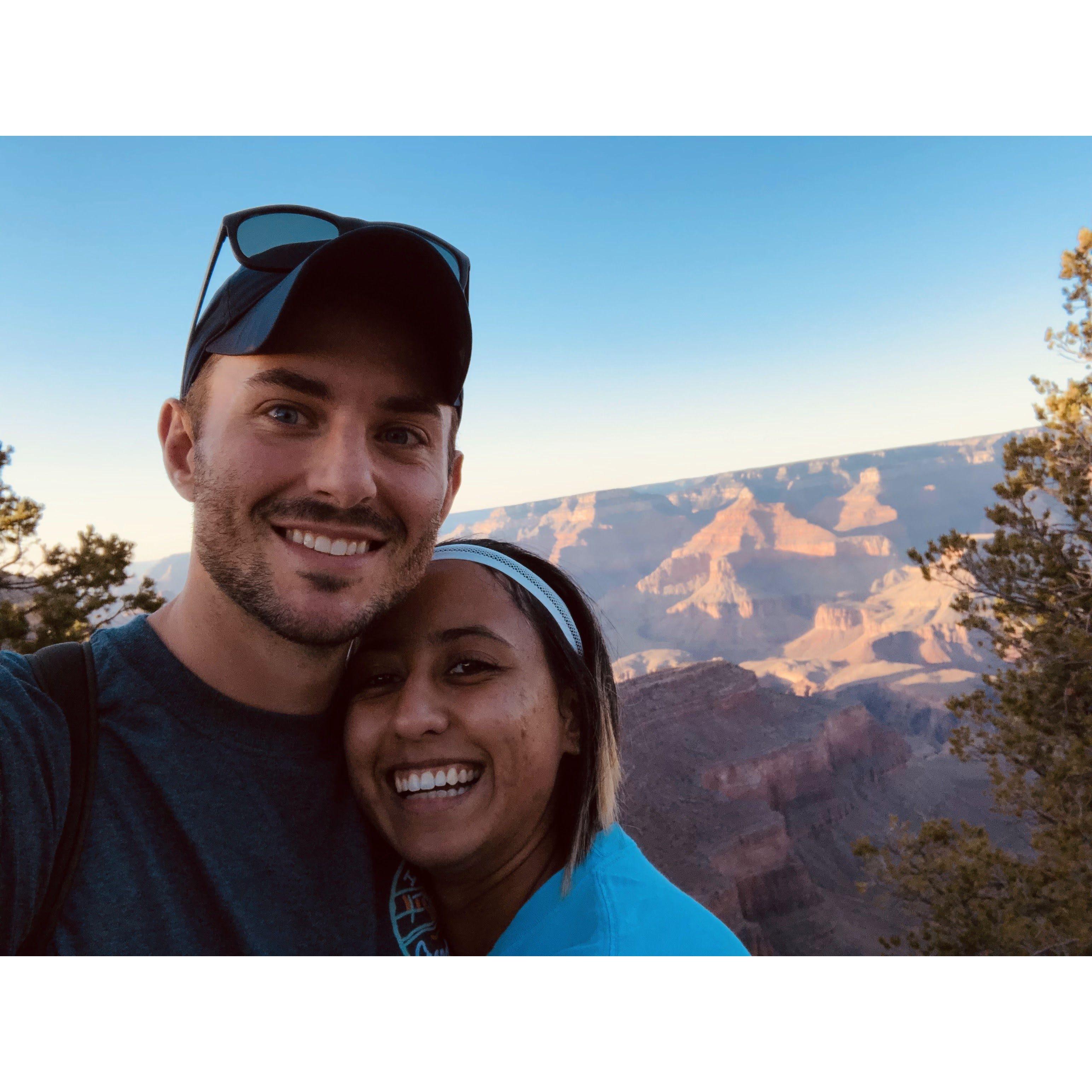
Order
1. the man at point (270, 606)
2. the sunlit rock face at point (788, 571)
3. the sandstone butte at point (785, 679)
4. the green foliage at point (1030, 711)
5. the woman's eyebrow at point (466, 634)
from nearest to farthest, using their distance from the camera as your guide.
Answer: the man at point (270, 606) < the woman's eyebrow at point (466, 634) < the green foliage at point (1030, 711) < the sandstone butte at point (785, 679) < the sunlit rock face at point (788, 571)

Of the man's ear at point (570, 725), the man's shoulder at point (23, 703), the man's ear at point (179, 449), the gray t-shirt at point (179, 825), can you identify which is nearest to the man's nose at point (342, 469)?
the man's ear at point (179, 449)

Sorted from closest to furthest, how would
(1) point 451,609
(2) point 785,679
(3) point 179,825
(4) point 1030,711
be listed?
(3) point 179,825
(1) point 451,609
(4) point 1030,711
(2) point 785,679

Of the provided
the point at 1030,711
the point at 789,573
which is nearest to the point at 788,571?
the point at 789,573

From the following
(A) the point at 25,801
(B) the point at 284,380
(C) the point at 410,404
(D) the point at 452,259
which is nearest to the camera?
(A) the point at 25,801

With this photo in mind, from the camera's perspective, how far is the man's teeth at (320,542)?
151 cm

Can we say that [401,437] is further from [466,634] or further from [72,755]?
[72,755]

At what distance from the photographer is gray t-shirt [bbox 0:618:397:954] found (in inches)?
48.6

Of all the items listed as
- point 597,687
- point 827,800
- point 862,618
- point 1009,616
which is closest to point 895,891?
point 1009,616

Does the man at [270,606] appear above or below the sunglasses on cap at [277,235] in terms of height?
below

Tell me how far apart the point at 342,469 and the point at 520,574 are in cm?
66

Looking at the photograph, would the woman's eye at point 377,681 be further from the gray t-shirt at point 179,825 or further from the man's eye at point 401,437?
the man's eye at point 401,437

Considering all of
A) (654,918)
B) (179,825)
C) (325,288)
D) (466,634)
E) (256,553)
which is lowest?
(654,918)

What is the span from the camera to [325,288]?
150 cm

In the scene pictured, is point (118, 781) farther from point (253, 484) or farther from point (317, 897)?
point (253, 484)
